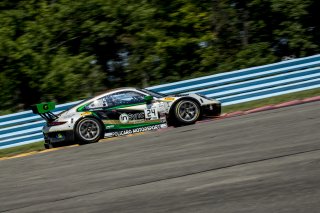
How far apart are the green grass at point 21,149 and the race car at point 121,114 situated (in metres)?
0.75

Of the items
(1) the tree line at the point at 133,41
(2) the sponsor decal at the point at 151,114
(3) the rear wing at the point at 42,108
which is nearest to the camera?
(3) the rear wing at the point at 42,108

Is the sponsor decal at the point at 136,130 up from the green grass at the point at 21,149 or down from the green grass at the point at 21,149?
up

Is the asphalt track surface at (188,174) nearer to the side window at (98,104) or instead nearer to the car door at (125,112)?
the car door at (125,112)

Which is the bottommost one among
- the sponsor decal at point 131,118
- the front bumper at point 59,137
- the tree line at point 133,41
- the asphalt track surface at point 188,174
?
the asphalt track surface at point 188,174

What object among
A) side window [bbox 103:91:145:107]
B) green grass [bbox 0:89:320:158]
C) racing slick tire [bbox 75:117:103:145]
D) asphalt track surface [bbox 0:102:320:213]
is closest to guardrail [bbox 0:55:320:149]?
green grass [bbox 0:89:320:158]

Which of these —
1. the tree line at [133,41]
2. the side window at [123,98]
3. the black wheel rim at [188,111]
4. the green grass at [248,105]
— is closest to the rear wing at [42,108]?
the green grass at [248,105]

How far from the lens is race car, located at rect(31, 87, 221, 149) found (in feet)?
44.0

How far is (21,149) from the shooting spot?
14797mm

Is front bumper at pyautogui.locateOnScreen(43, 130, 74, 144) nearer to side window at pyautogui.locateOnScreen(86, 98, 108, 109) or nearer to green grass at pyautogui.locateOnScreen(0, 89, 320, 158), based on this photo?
green grass at pyautogui.locateOnScreen(0, 89, 320, 158)

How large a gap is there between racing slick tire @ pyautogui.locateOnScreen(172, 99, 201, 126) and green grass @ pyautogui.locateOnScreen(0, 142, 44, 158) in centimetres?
322

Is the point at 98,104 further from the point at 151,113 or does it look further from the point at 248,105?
the point at 248,105

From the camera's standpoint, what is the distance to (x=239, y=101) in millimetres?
16438

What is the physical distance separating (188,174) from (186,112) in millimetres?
6596

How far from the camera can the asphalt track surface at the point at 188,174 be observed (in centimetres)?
569
